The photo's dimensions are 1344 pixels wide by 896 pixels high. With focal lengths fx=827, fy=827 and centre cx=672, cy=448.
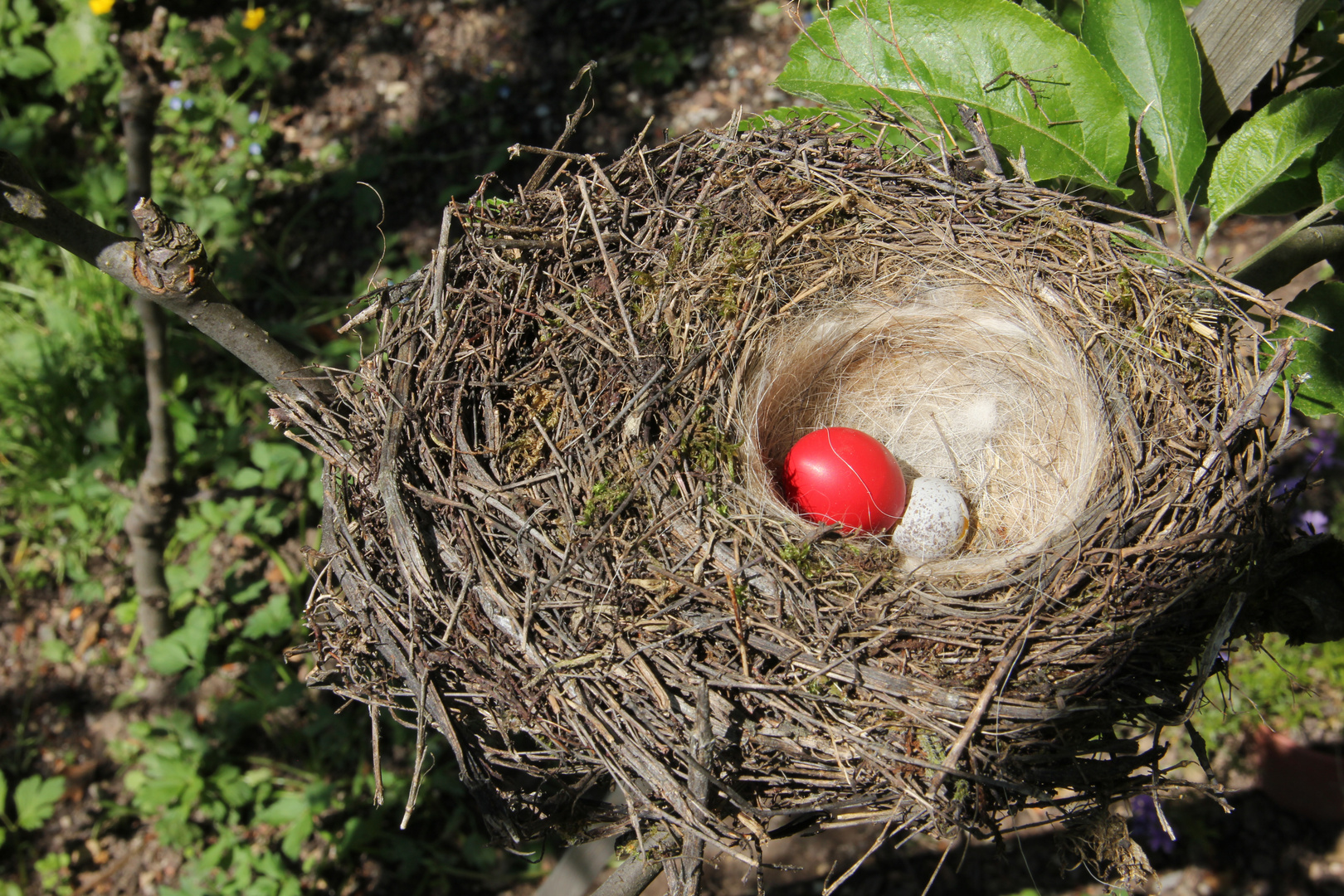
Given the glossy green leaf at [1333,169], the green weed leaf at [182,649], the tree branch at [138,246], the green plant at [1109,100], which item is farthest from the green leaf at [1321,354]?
the green weed leaf at [182,649]

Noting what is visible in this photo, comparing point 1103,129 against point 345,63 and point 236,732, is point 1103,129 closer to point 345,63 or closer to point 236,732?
point 236,732

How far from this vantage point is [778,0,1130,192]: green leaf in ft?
5.31

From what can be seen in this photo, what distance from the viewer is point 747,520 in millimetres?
1762

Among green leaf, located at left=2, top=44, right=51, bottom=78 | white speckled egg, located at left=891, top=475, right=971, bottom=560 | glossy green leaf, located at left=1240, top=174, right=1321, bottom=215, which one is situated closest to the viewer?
glossy green leaf, located at left=1240, top=174, right=1321, bottom=215

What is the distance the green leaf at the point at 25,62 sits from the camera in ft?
12.8

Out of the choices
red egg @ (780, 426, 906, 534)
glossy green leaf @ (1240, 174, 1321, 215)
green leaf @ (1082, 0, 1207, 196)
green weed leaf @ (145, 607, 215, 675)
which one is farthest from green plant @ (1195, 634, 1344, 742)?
green weed leaf @ (145, 607, 215, 675)

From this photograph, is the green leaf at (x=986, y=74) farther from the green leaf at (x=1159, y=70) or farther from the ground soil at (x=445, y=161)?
the ground soil at (x=445, y=161)

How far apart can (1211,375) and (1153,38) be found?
67 centimetres

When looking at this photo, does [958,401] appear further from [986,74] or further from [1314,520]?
[1314,520]

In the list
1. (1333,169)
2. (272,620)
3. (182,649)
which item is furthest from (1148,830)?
(182,649)

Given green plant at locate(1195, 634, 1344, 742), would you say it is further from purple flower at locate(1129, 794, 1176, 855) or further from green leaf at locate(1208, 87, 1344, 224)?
green leaf at locate(1208, 87, 1344, 224)

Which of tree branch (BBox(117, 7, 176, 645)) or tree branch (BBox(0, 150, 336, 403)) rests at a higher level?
tree branch (BBox(0, 150, 336, 403))

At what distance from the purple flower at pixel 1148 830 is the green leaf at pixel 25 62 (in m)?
5.62

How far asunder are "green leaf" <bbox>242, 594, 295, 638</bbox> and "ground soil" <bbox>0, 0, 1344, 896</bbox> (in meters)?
0.49
